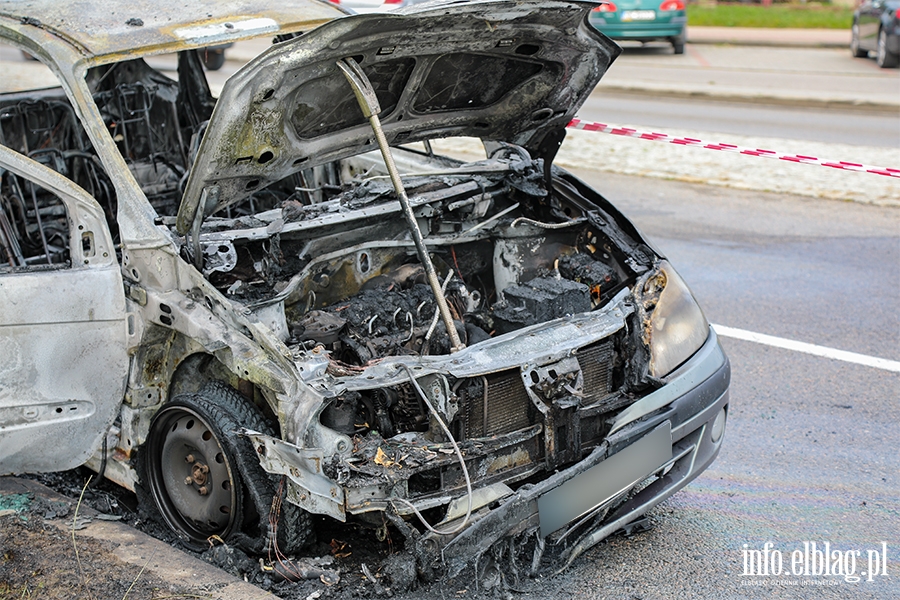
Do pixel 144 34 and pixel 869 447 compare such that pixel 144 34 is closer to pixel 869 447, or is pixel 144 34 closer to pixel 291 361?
pixel 291 361

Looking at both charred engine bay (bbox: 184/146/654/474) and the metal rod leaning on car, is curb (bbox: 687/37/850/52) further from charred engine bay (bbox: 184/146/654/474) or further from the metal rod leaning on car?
the metal rod leaning on car

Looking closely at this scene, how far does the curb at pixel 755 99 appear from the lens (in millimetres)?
14023

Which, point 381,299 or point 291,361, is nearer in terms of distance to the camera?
point 291,361

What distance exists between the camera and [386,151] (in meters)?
4.24

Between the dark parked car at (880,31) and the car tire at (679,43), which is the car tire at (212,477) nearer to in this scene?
the dark parked car at (880,31)

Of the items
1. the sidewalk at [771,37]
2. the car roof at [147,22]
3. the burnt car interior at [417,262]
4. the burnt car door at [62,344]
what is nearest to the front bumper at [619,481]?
the burnt car interior at [417,262]

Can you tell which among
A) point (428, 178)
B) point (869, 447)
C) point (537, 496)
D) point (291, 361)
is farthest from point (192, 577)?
point (869, 447)

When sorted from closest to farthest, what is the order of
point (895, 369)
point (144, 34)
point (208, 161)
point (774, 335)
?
point (208, 161) → point (144, 34) → point (895, 369) → point (774, 335)

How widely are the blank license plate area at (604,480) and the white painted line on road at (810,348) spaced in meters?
2.69

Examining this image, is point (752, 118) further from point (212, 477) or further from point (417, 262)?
point (212, 477)

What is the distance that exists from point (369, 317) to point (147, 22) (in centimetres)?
193

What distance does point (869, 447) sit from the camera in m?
5.04

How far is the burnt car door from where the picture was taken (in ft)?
13.1

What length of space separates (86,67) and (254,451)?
199 cm
